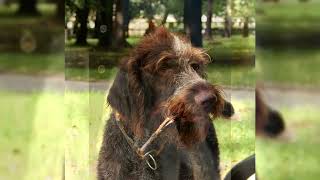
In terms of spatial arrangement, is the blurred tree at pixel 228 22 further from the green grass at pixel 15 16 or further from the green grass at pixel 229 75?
the green grass at pixel 15 16

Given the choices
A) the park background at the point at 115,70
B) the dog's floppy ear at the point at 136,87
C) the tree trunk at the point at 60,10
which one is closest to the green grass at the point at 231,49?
the park background at the point at 115,70

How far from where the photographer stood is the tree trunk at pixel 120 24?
63.1 inches

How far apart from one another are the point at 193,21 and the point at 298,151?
0.51 meters

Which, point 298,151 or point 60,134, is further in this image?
point 60,134

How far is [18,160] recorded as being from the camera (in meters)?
1.56

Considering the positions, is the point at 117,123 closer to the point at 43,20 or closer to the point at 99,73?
the point at 99,73

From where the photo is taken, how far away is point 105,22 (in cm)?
163

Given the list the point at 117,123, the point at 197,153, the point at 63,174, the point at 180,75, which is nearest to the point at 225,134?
the point at 197,153

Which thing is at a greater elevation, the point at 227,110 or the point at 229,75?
the point at 229,75

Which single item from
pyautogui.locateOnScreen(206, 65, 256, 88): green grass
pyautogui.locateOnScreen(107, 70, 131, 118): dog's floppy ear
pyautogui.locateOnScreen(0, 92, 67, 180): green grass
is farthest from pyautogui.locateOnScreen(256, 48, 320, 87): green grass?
pyautogui.locateOnScreen(0, 92, 67, 180): green grass

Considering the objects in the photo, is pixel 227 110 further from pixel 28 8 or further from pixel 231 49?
pixel 28 8

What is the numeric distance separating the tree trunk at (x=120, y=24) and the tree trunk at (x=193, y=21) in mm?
201

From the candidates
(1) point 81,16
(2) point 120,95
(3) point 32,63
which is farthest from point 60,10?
(2) point 120,95

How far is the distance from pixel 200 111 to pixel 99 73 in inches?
14.6
